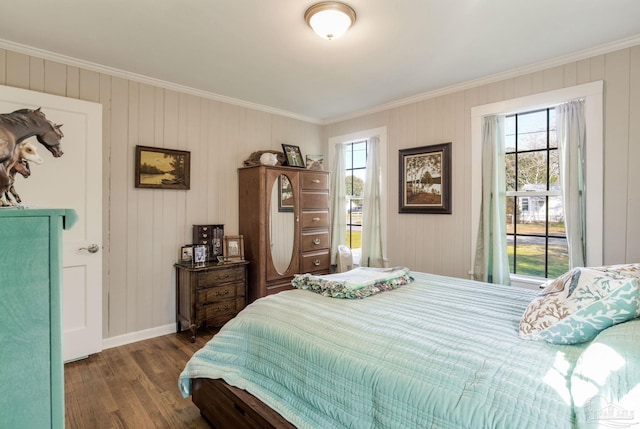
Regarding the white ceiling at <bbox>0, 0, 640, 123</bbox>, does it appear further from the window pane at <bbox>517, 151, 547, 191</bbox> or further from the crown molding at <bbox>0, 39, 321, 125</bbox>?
the window pane at <bbox>517, 151, 547, 191</bbox>

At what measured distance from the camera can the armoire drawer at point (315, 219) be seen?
4035 mm

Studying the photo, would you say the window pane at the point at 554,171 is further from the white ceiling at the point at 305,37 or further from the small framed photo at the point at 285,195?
the small framed photo at the point at 285,195

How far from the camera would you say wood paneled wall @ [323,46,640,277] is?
2525 millimetres

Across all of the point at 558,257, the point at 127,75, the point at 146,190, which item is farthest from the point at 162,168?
the point at 558,257

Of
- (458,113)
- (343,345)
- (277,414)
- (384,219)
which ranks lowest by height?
(277,414)

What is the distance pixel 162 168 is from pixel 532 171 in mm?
3556

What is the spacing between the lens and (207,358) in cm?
189

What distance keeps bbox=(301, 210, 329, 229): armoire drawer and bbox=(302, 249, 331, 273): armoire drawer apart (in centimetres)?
34

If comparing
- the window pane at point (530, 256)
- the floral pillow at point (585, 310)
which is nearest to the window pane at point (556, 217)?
the window pane at point (530, 256)

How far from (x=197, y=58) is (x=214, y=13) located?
745 mm

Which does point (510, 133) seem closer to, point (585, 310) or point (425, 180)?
point (425, 180)

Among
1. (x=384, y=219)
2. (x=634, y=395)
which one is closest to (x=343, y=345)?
(x=634, y=395)

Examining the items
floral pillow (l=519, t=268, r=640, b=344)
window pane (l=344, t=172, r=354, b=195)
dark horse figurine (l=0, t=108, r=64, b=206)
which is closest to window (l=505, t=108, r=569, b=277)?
floral pillow (l=519, t=268, r=640, b=344)

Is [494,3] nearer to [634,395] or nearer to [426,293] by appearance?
[426,293]
